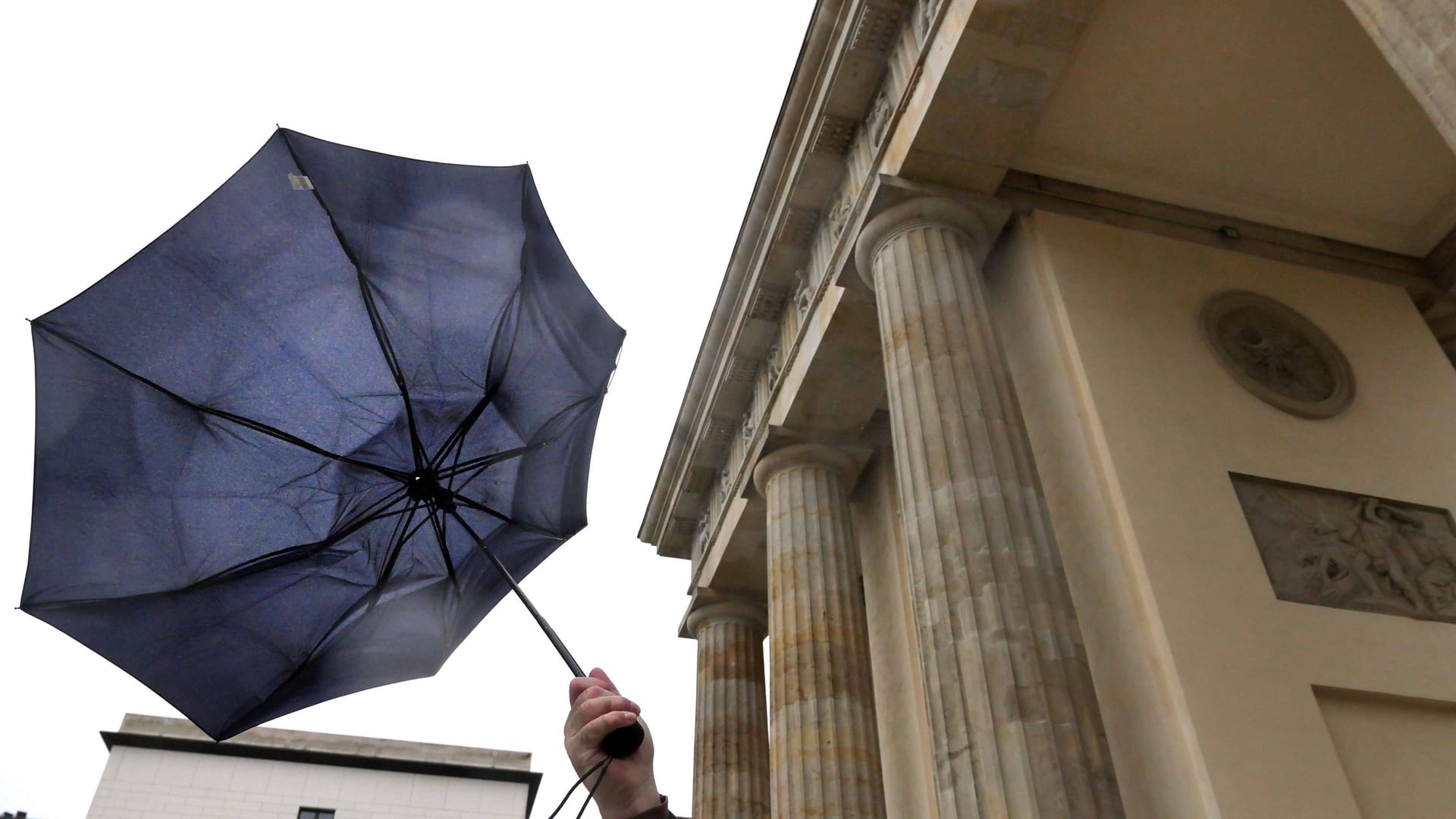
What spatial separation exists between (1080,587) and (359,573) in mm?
5176

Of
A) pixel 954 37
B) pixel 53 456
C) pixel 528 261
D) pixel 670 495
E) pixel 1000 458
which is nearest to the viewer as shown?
pixel 53 456

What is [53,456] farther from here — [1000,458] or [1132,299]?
[1132,299]

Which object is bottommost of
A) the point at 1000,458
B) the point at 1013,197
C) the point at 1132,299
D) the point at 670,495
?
the point at 1000,458

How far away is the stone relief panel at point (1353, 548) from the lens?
738cm

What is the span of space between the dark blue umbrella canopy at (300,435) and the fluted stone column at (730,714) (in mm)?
8823

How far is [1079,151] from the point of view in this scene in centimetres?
926

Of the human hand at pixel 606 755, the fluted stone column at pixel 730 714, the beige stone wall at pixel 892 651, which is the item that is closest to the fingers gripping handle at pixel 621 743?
the human hand at pixel 606 755

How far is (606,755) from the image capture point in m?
2.28

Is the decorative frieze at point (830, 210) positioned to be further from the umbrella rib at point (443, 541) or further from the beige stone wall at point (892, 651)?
the umbrella rib at point (443, 541)

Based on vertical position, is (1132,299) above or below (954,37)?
below

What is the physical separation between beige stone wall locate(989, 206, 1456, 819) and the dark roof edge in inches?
1014

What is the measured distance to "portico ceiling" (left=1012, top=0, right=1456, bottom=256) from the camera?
8406 millimetres

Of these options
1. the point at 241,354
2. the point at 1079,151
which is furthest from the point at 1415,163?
the point at 241,354

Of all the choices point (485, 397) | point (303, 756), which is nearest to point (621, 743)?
point (485, 397)
